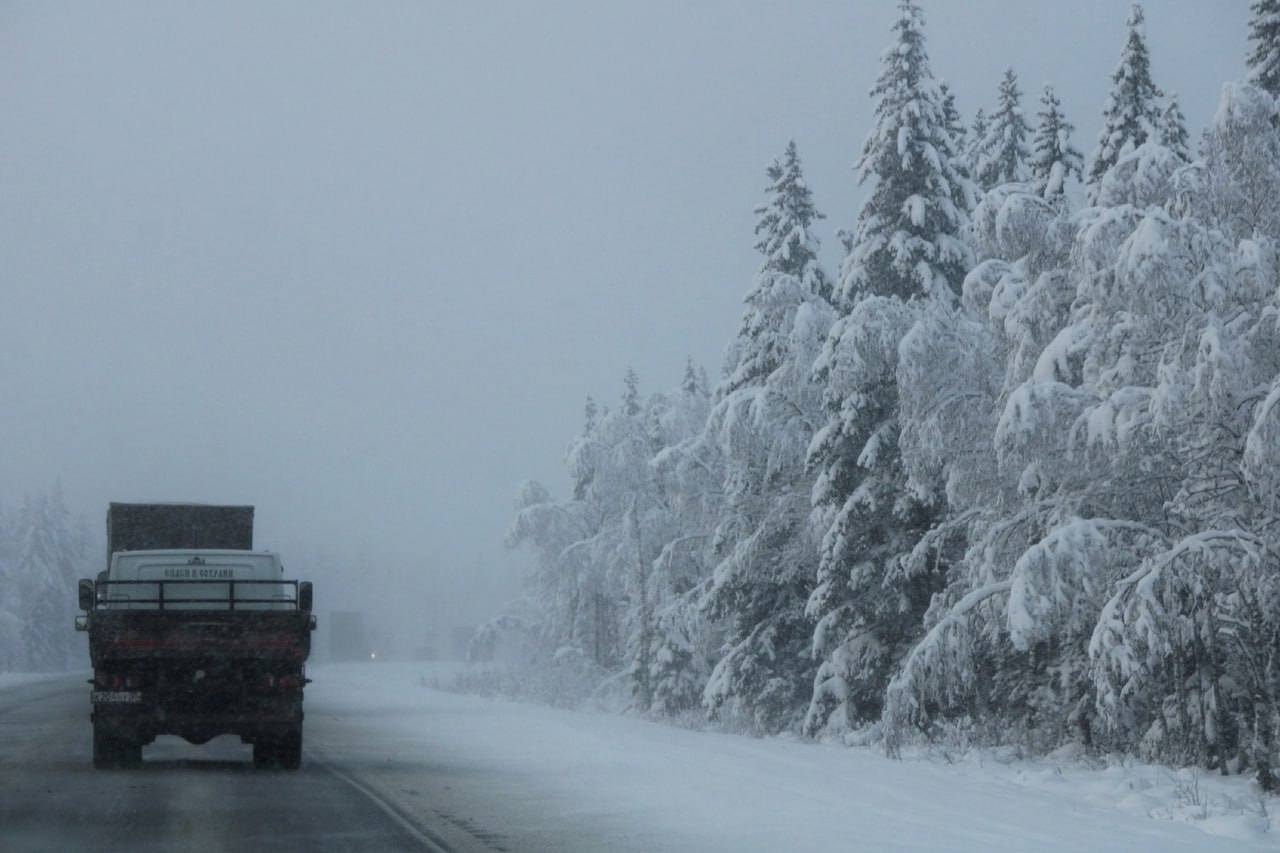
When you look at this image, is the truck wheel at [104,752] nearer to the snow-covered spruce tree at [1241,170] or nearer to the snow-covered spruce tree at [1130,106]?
the snow-covered spruce tree at [1241,170]

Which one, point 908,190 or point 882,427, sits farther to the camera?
point 908,190

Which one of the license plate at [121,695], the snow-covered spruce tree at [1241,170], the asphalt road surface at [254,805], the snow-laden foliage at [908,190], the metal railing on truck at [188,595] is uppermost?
the snow-laden foliage at [908,190]

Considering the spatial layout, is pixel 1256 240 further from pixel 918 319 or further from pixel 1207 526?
pixel 918 319

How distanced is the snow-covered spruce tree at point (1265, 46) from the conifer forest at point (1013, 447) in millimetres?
68

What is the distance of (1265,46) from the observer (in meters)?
22.3

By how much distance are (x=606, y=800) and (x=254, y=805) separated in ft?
10.6

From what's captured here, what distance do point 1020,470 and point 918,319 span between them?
4906 mm

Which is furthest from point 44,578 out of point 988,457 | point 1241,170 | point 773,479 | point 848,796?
point 1241,170

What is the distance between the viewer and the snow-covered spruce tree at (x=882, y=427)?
82.6 ft

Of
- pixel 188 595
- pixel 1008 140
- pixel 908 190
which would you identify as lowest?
pixel 188 595

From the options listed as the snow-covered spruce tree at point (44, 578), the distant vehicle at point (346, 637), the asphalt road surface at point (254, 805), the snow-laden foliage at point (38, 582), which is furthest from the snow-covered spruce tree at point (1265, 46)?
the distant vehicle at point (346, 637)

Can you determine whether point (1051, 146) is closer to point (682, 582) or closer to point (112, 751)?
point (682, 582)

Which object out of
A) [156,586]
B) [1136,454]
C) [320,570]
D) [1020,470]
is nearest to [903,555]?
[1020,470]

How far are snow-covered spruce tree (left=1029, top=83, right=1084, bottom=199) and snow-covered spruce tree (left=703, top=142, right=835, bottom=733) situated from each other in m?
4.98
